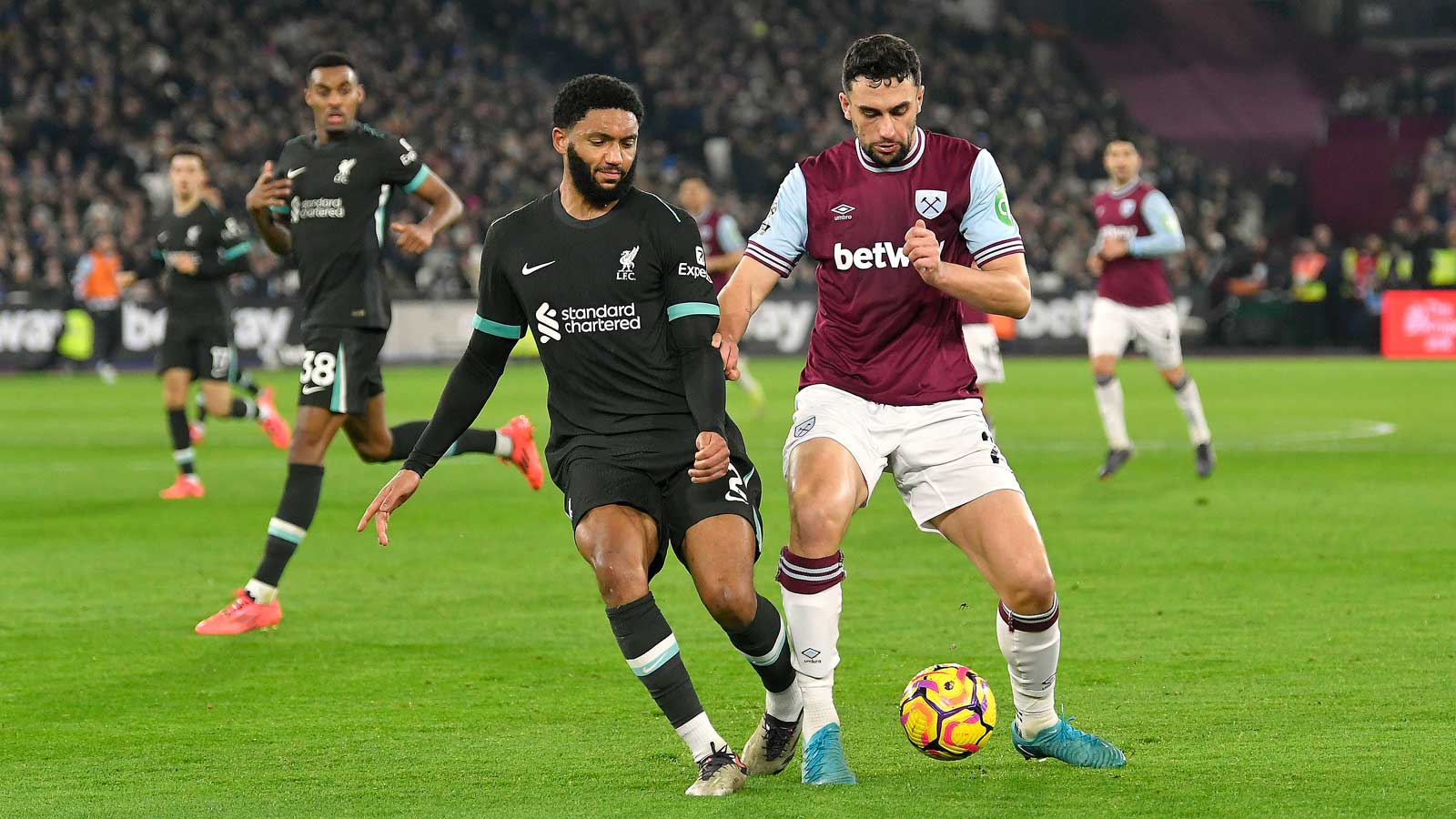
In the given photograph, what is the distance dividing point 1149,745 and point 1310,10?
144ft

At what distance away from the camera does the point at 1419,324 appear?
3109cm

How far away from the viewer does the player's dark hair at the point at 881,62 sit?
5.58 metres

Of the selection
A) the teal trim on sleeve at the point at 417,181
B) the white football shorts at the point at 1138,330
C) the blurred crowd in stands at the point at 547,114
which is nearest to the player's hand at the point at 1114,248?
the white football shorts at the point at 1138,330

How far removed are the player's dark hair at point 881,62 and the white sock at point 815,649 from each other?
1.59 m

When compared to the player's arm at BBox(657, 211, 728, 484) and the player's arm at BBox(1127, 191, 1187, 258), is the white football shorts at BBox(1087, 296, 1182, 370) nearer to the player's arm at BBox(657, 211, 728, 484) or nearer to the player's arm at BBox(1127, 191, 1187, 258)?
the player's arm at BBox(1127, 191, 1187, 258)

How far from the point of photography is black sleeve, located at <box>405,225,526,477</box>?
5.52 meters

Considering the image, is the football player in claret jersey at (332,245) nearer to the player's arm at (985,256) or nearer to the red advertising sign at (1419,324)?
the player's arm at (985,256)

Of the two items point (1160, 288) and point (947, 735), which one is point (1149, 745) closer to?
point (947, 735)

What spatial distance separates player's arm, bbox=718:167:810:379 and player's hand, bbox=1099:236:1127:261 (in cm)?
813

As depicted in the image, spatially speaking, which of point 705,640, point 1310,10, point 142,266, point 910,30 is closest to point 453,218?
point 705,640

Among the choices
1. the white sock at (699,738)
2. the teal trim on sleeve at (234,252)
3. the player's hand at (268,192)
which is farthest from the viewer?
the teal trim on sleeve at (234,252)

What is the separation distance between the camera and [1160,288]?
14.0 metres

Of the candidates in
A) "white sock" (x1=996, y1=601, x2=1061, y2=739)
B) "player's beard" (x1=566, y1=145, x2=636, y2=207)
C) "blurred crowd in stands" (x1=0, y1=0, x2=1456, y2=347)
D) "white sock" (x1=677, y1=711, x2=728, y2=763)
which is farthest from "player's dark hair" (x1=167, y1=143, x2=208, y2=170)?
"blurred crowd in stands" (x1=0, y1=0, x2=1456, y2=347)

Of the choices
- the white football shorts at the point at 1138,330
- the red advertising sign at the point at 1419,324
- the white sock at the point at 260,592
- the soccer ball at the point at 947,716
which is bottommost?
the red advertising sign at the point at 1419,324
